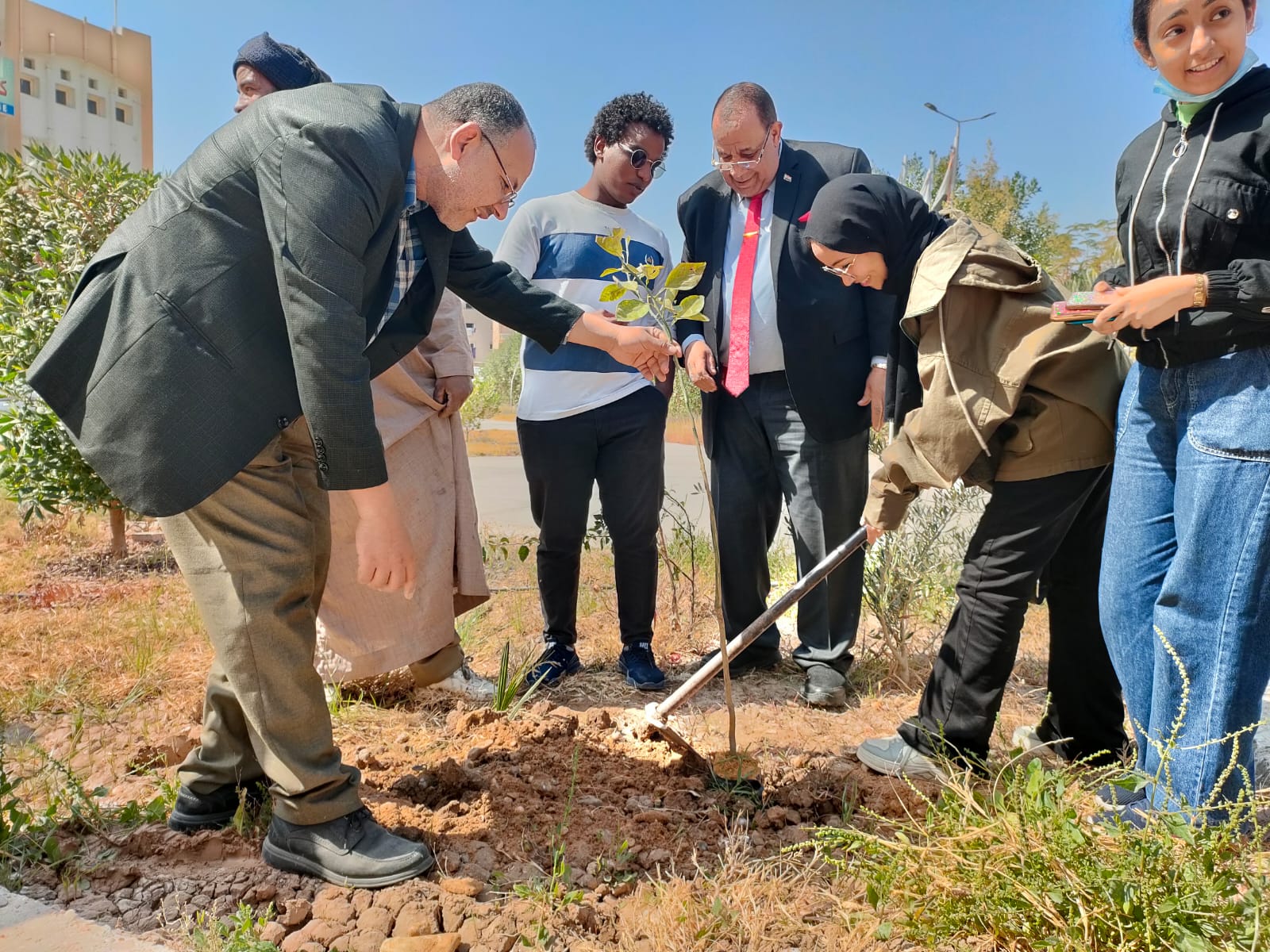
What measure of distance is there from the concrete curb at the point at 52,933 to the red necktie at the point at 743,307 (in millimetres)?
2343

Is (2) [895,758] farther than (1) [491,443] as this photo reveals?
No

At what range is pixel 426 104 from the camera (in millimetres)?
1942

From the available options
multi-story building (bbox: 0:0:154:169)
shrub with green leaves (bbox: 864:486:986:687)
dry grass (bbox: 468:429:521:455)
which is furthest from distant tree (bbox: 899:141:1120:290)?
multi-story building (bbox: 0:0:154:169)

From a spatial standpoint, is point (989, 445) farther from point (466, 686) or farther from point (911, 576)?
point (466, 686)

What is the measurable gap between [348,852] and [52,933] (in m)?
0.56

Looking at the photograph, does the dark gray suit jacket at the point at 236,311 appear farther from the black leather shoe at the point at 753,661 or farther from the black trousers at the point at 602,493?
the black leather shoe at the point at 753,661

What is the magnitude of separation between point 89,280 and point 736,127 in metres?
2.11

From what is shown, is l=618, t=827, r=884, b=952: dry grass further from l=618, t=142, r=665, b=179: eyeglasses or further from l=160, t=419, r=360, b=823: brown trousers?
l=618, t=142, r=665, b=179: eyeglasses

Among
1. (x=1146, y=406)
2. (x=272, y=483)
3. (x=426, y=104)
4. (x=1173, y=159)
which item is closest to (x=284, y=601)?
(x=272, y=483)

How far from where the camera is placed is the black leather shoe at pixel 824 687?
10.3 feet

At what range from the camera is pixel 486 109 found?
6.21 ft

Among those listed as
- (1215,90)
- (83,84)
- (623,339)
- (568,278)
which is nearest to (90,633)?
(568,278)

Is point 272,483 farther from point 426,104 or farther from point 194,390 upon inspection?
point 426,104

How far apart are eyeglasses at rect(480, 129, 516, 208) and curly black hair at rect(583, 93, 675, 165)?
1514 millimetres
